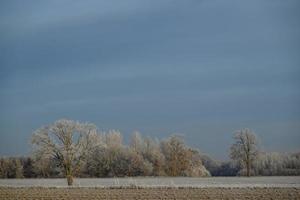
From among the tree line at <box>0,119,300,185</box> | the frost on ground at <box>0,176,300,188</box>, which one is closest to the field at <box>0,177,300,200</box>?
the frost on ground at <box>0,176,300,188</box>

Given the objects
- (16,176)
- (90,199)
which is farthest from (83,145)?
(16,176)

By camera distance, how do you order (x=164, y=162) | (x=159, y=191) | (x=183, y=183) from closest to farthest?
(x=159, y=191) → (x=183, y=183) → (x=164, y=162)

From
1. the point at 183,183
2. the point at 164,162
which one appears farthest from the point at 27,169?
the point at 183,183

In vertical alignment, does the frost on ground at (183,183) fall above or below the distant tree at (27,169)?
below

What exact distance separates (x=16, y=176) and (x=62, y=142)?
1223 inches

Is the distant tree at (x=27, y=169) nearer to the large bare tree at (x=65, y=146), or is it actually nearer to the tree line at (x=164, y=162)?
the tree line at (x=164, y=162)

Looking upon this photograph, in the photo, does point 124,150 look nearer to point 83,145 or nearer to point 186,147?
point 186,147

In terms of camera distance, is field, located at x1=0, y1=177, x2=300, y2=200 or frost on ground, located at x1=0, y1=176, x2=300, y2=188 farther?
frost on ground, located at x1=0, y1=176, x2=300, y2=188

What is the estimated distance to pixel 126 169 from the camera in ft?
225

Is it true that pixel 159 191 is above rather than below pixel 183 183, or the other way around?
below

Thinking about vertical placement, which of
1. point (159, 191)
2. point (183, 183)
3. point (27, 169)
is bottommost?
point (159, 191)

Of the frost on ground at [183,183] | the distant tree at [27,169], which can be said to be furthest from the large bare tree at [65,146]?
the distant tree at [27,169]

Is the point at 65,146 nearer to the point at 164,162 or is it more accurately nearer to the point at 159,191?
the point at 159,191

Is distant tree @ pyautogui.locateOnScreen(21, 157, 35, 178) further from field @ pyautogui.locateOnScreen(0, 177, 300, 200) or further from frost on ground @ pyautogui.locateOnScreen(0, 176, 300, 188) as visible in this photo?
field @ pyautogui.locateOnScreen(0, 177, 300, 200)
